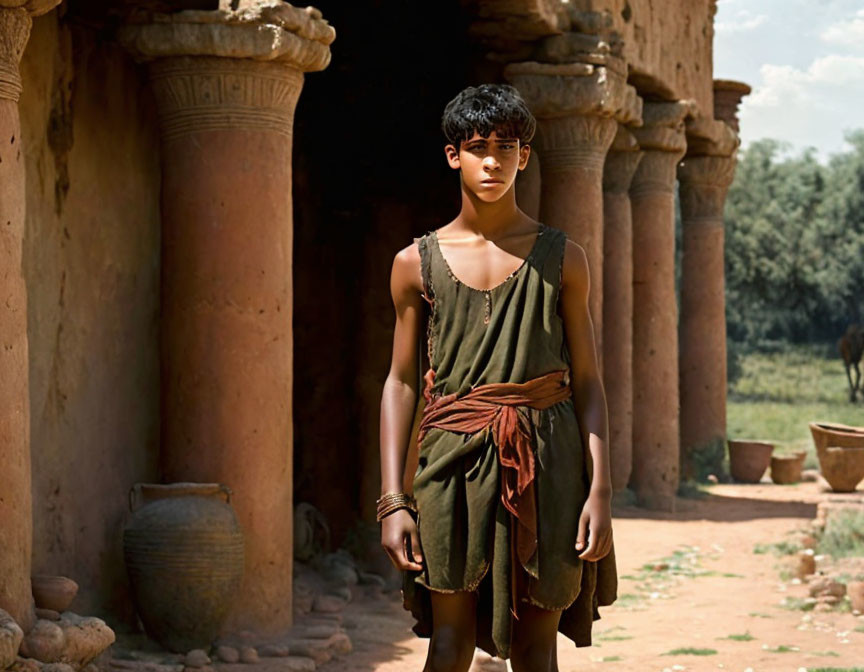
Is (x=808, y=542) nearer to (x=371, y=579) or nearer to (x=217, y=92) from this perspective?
(x=371, y=579)

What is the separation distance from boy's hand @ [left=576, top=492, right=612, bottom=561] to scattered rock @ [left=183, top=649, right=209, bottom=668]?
3.80 metres

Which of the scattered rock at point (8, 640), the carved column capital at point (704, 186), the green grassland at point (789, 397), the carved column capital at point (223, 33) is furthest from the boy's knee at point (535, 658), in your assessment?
the green grassland at point (789, 397)

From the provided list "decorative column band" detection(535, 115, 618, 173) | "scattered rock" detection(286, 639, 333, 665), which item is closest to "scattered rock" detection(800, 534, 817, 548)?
"decorative column band" detection(535, 115, 618, 173)

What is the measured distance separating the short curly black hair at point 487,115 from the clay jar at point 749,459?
1523cm

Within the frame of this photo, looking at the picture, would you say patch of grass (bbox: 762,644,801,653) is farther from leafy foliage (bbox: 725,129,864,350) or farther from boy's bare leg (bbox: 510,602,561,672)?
leafy foliage (bbox: 725,129,864,350)

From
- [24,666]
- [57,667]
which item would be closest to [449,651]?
[24,666]

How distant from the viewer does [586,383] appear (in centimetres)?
423

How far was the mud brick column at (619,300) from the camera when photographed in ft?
46.9

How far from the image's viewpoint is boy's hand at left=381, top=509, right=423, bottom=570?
407 centimetres

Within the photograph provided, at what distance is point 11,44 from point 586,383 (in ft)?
10.5

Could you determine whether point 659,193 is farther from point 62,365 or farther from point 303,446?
point 62,365

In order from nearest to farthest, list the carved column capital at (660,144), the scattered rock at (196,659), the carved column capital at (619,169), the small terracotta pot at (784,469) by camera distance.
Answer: the scattered rock at (196,659) → the carved column capital at (619,169) → the carved column capital at (660,144) → the small terracotta pot at (784,469)

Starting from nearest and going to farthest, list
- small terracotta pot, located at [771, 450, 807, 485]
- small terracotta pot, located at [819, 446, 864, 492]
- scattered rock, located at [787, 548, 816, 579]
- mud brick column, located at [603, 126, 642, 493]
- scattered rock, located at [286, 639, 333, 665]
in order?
scattered rock, located at [286, 639, 333, 665] < scattered rock, located at [787, 548, 816, 579] < mud brick column, located at [603, 126, 642, 493] < small terracotta pot, located at [819, 446, 864, 492] < small terracotta pot, located at [771, 450, 807, 485]

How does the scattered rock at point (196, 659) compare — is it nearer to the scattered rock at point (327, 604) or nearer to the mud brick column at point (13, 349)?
the mud brick column at point (13, 349)
